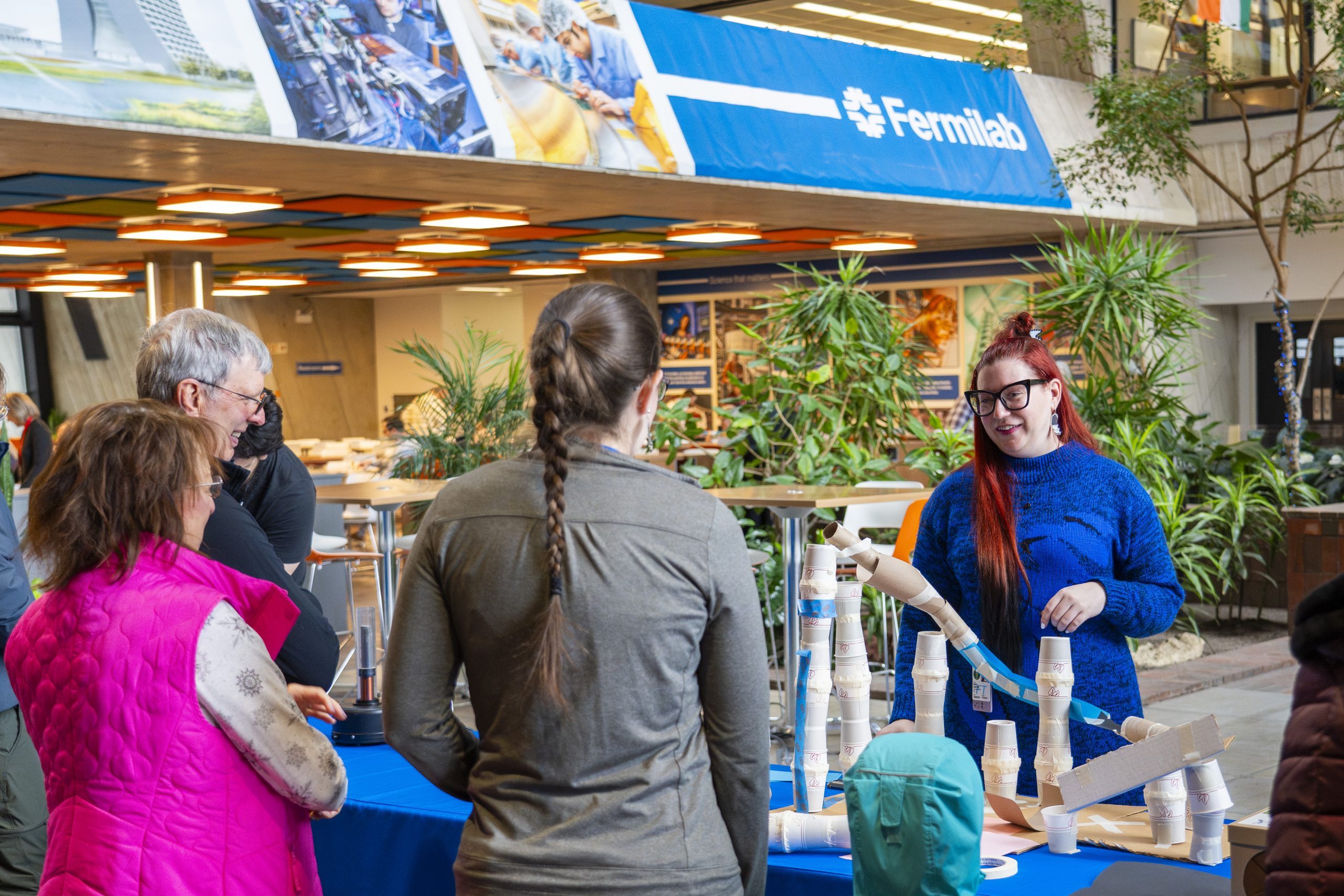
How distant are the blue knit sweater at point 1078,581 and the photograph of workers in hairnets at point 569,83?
5611 mm

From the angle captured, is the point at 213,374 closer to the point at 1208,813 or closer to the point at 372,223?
the point at 1208,813

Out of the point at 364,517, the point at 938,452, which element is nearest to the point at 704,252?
the point at 938,452

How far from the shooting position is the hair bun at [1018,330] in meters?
2.61

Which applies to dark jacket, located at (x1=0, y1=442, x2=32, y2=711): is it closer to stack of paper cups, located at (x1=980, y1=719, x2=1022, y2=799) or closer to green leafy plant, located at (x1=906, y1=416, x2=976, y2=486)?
stack of paper cups, located at (x1=980, y1=719, x2=1022, y2=799)

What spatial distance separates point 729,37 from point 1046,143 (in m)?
3.62

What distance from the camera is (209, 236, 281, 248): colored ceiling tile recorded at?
11945 millimetres

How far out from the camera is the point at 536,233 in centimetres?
1236

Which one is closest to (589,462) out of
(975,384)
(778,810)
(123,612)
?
(123,612)

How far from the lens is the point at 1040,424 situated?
2.57 m

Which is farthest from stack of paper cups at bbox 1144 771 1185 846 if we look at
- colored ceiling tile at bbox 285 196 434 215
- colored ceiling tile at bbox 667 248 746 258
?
colored ceiling tile at bbox 667 248 746 258

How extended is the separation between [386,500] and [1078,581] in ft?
12.6

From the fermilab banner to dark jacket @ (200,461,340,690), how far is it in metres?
4.30

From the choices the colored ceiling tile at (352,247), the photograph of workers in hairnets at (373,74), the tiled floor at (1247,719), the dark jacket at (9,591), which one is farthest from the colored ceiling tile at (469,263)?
the dark jacket at (9,591)

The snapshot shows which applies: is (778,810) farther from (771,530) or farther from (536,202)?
(536,202)
